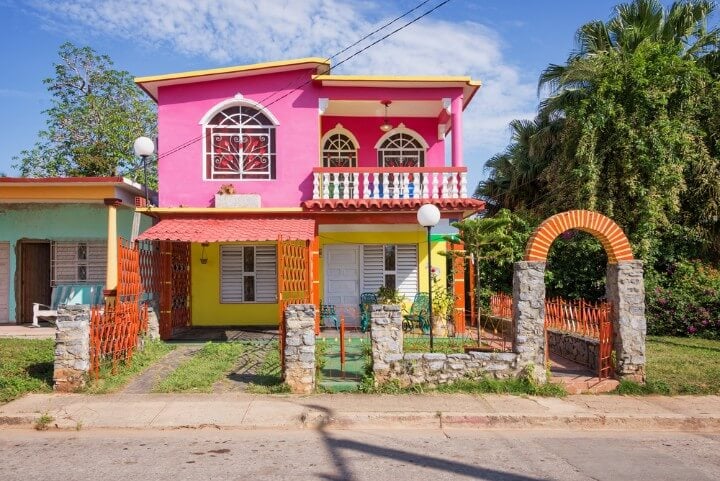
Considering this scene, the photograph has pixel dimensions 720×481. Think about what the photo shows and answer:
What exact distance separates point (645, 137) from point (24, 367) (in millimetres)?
14760

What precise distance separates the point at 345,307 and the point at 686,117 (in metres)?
10.3

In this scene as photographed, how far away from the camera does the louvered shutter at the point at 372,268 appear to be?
49.7 ft

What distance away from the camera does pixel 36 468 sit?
17.7 ft

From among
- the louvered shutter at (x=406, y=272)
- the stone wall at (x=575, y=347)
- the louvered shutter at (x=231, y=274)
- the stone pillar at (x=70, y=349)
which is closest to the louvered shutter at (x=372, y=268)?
the louvered shutter at (x=406, y=272)

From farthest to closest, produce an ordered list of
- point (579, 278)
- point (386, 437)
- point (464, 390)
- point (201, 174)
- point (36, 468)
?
point (579, 278) < point (201, 174) < point (464, 390) < point (386, 437) < point (36, 468)

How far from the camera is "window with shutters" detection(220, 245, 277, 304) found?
15133 millimetres

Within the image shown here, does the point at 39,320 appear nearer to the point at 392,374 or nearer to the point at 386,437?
the point at 392,374

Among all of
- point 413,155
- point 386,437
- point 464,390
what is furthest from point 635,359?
point 413,155

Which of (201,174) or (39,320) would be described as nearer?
(201,174)

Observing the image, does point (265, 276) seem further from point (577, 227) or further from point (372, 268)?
point (577, 227)

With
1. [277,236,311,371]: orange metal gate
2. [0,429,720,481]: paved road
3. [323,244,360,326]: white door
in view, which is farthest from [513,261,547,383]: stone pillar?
[323,244,360,326]: white door

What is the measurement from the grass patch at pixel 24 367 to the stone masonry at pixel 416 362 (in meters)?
4.78

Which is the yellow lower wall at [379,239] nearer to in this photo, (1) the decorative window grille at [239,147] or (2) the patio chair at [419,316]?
(2) the patio chair at [419,316]

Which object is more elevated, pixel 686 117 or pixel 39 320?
pixel 686 117
